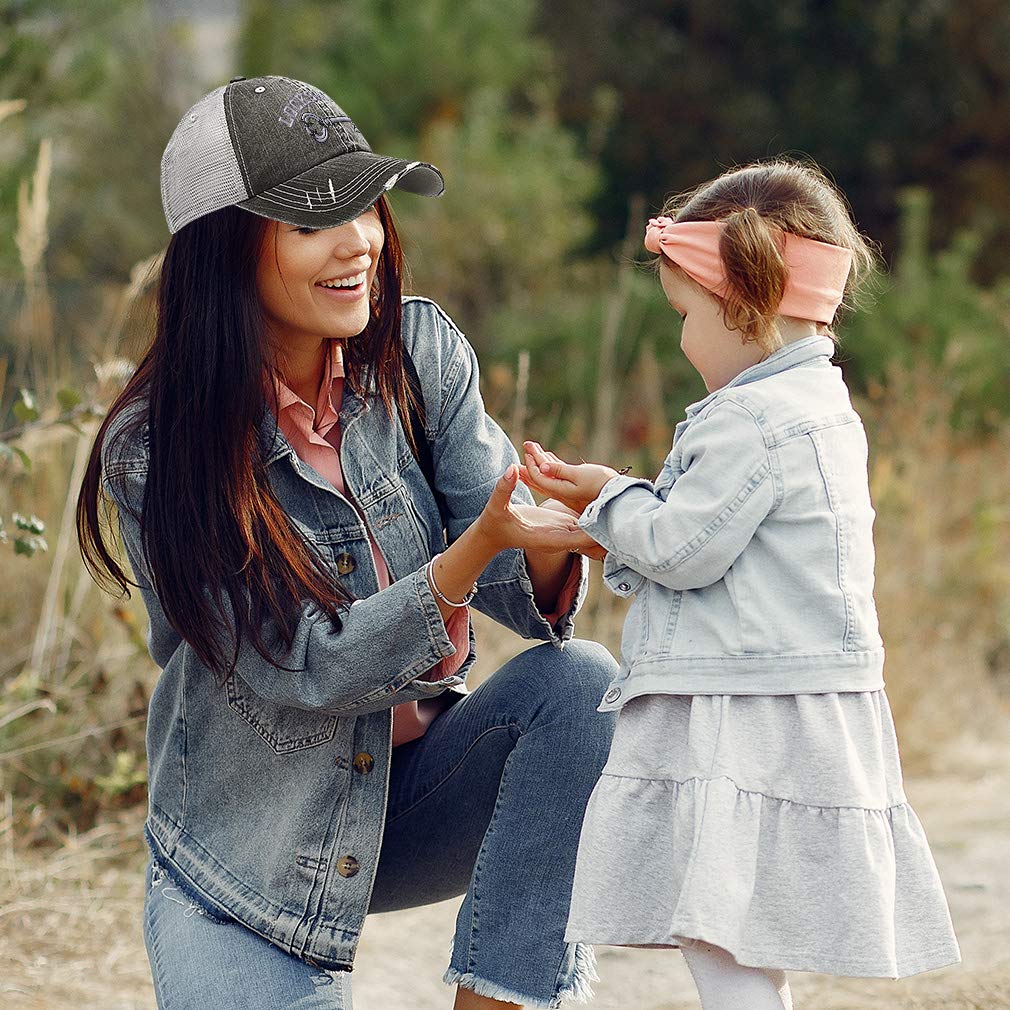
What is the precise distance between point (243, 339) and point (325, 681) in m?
0.44

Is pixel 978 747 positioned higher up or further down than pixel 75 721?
further down

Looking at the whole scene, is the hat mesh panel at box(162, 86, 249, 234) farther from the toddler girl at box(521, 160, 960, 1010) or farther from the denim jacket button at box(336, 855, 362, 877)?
the denim jacket button at box(336, 855, 362, 877)

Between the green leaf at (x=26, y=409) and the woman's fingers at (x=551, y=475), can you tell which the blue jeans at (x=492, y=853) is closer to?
the woman's fingers at (x=551, y=475)

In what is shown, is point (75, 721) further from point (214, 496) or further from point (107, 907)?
point (214, 496)

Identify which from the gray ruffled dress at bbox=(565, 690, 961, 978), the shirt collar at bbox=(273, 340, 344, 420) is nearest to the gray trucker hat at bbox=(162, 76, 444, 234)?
the shirt collar at bbox=(273, 340, 344, 420)

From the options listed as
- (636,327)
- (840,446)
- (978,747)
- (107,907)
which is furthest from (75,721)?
(636,327)

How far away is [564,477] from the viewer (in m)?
1.76

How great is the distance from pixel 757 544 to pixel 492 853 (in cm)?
57

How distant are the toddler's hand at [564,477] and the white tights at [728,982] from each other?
0.53 metres

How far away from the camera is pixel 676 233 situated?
170 centimetres

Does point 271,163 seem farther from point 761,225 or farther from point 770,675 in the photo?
point 770,675

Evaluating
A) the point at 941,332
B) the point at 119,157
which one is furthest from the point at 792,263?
the point at 119,157

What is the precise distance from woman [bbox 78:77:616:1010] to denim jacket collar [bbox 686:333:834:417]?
0.26 m

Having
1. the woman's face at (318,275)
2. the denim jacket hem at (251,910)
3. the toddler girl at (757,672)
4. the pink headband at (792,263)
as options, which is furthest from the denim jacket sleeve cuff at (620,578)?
the denim jacket hem at (251,910)
